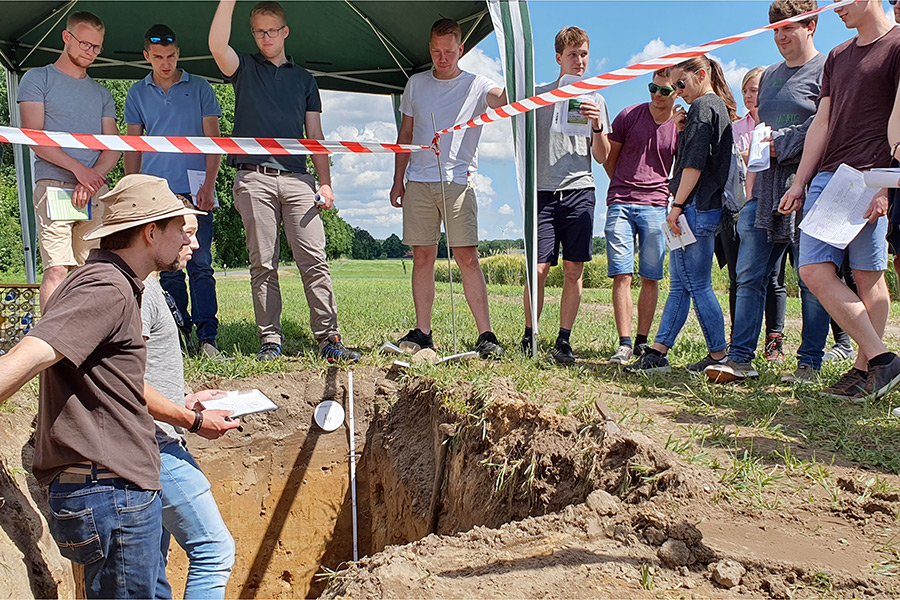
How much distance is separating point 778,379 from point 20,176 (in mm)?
6763

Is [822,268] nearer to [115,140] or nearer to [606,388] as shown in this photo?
[606,388]

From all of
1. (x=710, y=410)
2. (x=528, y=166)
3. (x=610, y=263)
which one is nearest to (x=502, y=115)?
(x=528, y=166)

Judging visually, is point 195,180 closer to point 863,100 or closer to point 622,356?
→ point 622,356

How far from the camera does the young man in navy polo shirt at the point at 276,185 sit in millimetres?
5031

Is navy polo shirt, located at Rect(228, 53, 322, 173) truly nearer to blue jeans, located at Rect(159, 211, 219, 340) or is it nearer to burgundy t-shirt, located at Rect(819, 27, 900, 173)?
blue jeans, located at Rect(159, 211, 219, 340)

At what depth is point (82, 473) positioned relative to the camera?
2346mm

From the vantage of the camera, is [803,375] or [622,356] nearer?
[803,375]

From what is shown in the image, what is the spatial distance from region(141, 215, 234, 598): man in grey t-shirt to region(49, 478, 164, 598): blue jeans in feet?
0.92

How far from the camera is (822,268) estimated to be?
3984mm

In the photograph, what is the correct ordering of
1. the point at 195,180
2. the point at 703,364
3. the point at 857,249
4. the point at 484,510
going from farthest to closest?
1. the point at 195,180
2. the point at 703,364
3. the point at 857,249
4. the point at 484,510

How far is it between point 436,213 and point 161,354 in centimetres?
288

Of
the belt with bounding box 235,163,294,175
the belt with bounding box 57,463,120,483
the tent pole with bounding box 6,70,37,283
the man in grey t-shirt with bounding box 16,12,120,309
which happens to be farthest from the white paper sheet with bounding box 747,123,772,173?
the tent pole with bounding box 6,70,37,283

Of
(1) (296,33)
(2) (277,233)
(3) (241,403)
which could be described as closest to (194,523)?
(3) (241,403)

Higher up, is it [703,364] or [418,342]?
[418,342]
